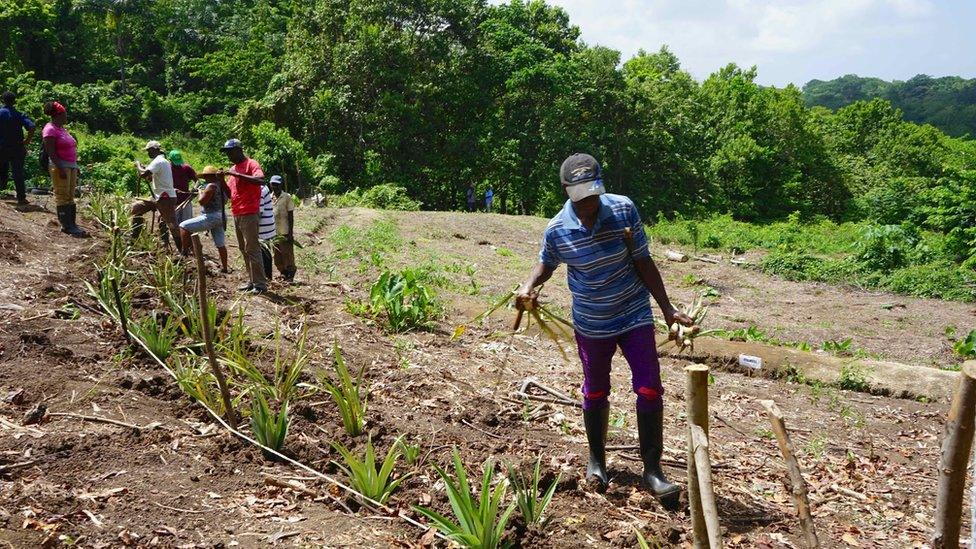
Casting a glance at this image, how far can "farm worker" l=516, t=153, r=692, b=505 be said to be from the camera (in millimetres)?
3748

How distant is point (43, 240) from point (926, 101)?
122 m

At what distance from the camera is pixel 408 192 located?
25625 mm

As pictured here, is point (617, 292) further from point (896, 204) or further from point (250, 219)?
point (896, 204)

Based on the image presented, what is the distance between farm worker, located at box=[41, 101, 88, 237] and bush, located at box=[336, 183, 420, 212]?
12362 mm

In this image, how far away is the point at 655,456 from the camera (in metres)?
3.84

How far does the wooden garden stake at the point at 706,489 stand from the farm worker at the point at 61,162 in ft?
26.9

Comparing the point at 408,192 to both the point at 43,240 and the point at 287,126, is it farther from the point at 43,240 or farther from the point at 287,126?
the point at 43,240

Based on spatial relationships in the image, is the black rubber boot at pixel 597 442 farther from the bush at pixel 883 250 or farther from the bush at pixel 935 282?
the bush at pixel 883 250

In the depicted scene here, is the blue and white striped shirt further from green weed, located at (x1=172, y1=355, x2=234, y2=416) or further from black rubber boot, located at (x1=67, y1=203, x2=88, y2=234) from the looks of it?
black rubber boot, located at (x1=67, y1=203, x2=88, y2=234)

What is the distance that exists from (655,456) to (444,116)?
23.2m

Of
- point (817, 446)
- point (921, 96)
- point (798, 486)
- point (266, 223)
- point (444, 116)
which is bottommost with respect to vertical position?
point (817, 446)

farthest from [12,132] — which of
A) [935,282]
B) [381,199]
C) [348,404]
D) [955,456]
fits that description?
[935,282]

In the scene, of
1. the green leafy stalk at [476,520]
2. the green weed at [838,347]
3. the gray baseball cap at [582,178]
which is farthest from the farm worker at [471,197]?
the green leafy stalk at [476,520]

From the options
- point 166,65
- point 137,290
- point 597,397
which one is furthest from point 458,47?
point 597,397
